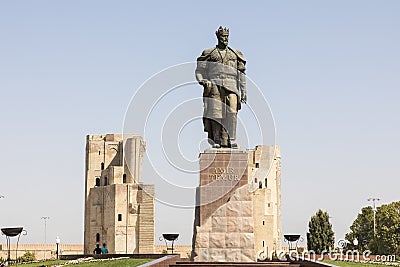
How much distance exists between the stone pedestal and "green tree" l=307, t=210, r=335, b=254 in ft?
150

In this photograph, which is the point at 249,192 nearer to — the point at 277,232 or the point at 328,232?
the point at 328,232

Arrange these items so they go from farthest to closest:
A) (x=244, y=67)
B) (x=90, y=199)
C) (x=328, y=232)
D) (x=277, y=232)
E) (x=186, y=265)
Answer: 1. (x=90, y=199)
2. (x=277, y=232)
3. (x=328, y=232)
4. (x=244, y=67)
5. (x=186, y=265)

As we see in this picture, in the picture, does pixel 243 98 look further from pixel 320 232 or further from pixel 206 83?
pixel 320 232

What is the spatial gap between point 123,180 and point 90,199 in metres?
4.52

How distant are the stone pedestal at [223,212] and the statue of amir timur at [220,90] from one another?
0.61 meters

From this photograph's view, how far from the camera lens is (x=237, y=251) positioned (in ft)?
59.7

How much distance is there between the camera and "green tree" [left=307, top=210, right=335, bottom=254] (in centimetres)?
6316

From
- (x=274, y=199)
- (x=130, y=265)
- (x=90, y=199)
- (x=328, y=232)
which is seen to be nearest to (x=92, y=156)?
(x=90, y=199)

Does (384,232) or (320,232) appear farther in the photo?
(320,232)

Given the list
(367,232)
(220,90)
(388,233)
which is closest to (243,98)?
(220,90)

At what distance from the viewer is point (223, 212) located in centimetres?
1836

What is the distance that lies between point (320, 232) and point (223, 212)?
46.6 metres

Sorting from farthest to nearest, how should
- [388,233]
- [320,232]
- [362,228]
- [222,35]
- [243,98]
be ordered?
[362,228], [320,232], [388,233], [243,98], [222,35]

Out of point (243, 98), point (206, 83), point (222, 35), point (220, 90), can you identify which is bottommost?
point (243, 98)
